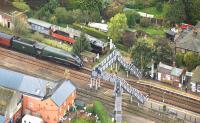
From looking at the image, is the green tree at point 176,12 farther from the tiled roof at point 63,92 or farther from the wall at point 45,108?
the wall at point 45,108

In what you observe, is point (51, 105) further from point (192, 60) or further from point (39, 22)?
point (39, 22)

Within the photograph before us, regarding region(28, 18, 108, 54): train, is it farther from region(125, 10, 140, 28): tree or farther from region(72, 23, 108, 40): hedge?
region(125, 10, 140, 28): tree

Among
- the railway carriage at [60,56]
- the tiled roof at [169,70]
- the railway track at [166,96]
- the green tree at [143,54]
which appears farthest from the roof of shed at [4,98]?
the tiled roof at [169,70]

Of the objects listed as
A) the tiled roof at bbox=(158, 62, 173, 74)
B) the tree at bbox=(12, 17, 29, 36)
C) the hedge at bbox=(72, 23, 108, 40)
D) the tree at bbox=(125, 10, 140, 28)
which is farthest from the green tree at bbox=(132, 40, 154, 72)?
the tree at bbox=(12, 17, 29, 36)

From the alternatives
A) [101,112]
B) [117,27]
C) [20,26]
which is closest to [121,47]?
[117,27]

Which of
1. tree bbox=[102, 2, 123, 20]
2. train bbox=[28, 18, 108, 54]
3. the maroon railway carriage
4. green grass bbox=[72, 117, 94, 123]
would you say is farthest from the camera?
tree bbox=[102, 2, 123, 20]
